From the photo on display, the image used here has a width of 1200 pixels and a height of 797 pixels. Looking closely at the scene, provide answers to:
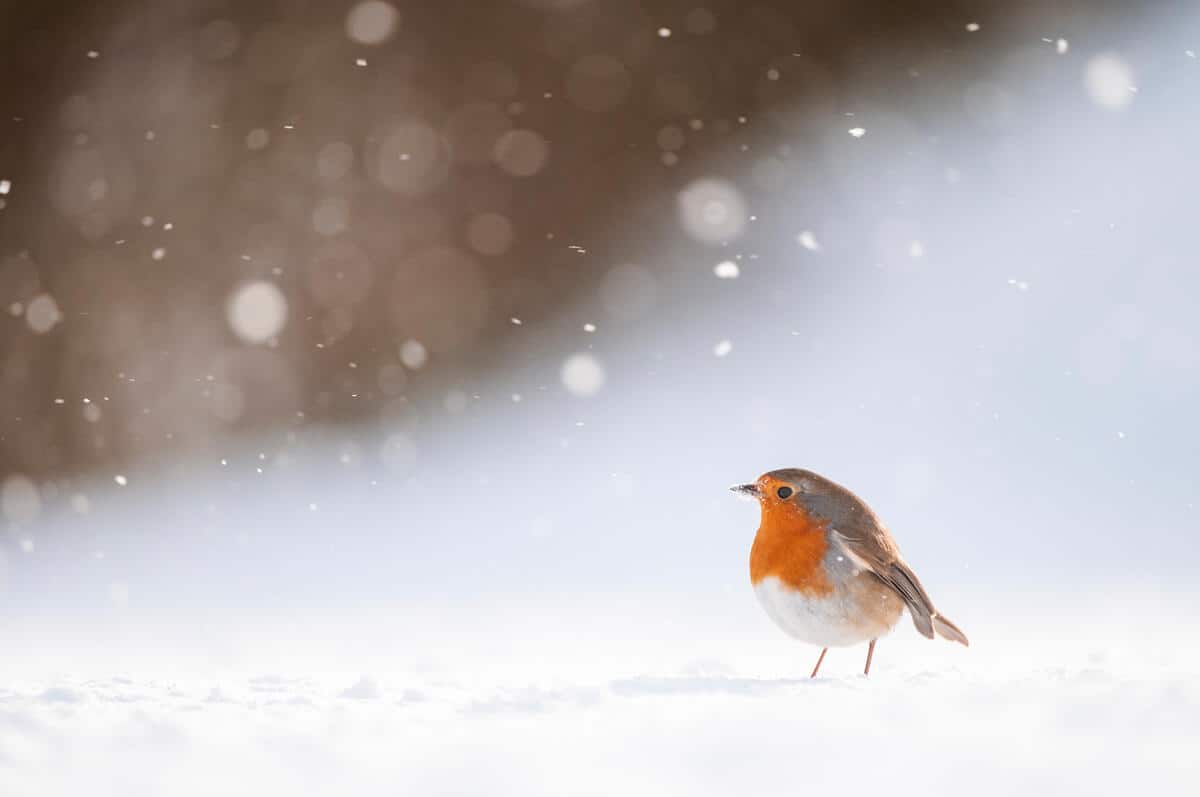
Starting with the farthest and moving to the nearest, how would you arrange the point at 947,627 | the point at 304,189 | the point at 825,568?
the point at 304,189 < the point at 947,627 < the point at 825,568

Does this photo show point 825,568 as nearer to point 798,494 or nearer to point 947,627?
point 798,494

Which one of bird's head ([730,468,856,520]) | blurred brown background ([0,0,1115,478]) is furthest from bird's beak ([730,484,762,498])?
blurred brown background ([0,0,1115,478])

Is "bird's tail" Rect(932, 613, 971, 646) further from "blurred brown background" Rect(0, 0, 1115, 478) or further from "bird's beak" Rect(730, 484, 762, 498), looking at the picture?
"blurred brown background" Rect(0, 0, 1115, 478)

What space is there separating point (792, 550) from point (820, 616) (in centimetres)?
15

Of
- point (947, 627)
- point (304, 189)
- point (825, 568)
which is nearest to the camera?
point (825, 568)

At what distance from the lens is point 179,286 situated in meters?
4.69

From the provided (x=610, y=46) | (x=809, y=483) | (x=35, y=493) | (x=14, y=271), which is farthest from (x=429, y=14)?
(x=809, y=483)

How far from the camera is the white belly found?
6.63 feet

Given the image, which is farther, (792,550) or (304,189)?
(304,189)

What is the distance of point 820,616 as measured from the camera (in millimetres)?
2021

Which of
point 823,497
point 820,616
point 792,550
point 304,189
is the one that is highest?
point 304,189

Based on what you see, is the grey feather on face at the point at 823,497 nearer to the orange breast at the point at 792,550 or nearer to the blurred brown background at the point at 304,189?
the orange breast at the point at 792,550

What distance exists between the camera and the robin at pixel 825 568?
202 centimetres

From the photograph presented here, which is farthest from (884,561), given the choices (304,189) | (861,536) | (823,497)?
(304,189)
